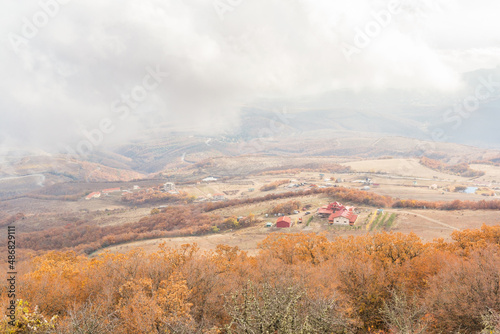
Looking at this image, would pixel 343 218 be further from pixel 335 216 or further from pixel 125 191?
pixel 125 191

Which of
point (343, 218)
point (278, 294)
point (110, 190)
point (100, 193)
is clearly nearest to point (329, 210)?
point (343, 218)

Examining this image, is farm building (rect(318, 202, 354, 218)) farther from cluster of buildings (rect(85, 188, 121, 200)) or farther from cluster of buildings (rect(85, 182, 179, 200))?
cluster of buildings (rect(85, 188, 121, 200))

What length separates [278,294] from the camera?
1462 centimetres

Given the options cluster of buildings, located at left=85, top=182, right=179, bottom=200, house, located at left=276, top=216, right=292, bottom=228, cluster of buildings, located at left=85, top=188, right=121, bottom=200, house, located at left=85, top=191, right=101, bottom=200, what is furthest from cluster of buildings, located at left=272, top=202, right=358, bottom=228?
cluster of buildings, located at left=85, top=188, right=121, bottom=200

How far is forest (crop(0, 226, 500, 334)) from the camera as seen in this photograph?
503 inches

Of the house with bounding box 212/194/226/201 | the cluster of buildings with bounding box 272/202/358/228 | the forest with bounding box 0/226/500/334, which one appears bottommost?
the house with bounding box 212/194/226/201

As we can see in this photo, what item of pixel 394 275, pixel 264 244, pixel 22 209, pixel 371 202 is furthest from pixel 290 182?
pixel 22 209

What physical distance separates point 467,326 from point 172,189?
126153 millimetres

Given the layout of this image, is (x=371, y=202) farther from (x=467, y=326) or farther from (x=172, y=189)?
(x=172, y=189)

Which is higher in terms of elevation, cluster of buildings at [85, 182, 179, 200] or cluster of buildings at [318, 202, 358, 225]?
cluster of buildings at [318, 202, 358, 225]

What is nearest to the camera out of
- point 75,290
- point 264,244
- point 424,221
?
point 75,290

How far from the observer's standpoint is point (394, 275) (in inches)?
899

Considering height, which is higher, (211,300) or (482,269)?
(482,269)

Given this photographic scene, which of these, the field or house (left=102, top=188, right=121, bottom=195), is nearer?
the field
